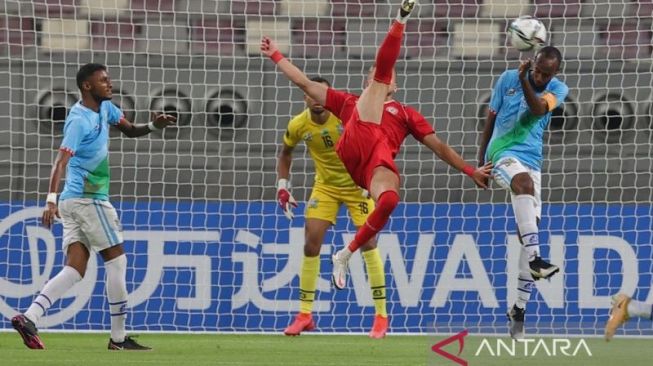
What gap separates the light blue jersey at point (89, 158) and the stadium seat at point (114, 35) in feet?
14.2

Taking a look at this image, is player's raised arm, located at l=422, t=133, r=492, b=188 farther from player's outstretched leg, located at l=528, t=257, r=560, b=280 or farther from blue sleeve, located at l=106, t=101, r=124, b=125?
blue sleeve, located at l=106, t=101, r=124, b=125

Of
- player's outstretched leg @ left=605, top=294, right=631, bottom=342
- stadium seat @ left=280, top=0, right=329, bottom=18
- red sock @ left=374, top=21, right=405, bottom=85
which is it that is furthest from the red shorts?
stadium seat @ left=280, top=0, right=329, bottom=18

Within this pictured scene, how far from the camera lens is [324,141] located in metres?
12.6

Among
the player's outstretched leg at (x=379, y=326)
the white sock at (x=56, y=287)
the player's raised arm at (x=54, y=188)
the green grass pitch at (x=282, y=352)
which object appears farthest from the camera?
the player's outstretched leg at (x=379, y=326)

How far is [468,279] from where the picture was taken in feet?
45.0

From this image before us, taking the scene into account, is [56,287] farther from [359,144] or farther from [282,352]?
[359,144]

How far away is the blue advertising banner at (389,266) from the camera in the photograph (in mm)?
13688

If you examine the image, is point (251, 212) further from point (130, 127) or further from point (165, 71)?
point (130, 127)

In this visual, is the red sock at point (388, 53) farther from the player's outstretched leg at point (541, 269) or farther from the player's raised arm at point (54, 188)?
the player's raised arm at point (54, 188)

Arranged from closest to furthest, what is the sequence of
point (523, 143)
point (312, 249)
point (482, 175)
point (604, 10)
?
point (482, 175) → point (523, 143) → point (312, 249) → point (604, 10)

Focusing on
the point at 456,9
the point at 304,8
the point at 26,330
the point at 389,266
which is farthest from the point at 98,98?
the point at 456,9

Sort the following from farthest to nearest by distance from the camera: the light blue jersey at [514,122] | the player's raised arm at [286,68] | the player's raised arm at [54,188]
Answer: the light blue jersey at [514,122] → the player's raised arm at [286,68] → the player's raised arm at [54,188]

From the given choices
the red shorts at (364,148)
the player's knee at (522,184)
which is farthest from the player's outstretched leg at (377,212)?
the player's knee at (522,184)

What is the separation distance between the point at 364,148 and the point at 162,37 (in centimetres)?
501
